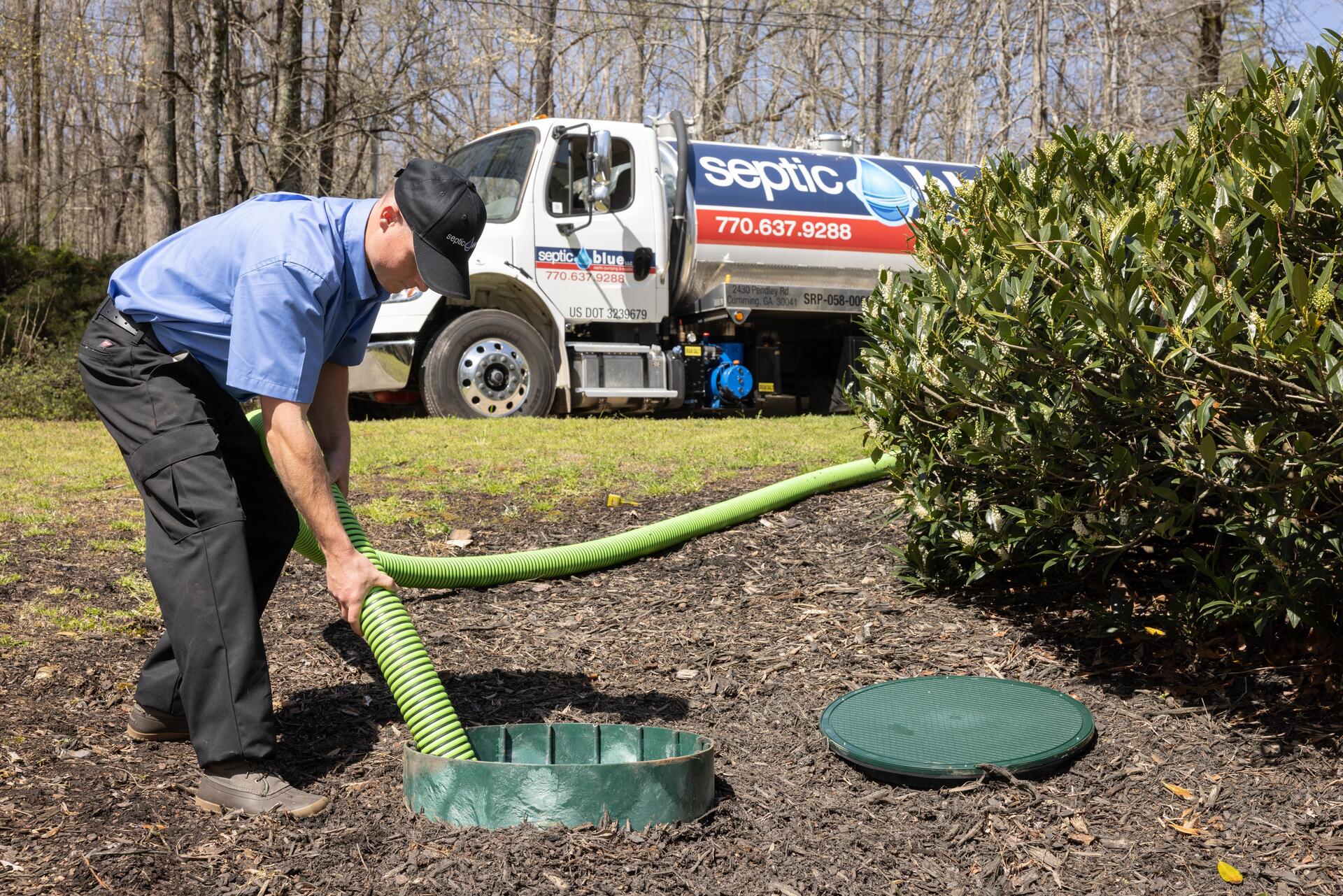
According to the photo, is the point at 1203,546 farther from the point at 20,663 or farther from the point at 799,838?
the point at 20,663

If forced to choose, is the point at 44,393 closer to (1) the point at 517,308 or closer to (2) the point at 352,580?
(1) the point at 517,308

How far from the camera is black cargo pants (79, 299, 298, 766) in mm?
2846

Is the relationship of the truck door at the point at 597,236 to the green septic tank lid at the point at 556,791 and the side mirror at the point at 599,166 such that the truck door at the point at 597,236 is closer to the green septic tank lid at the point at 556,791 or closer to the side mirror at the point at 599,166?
the side mirror at the point at 599,166

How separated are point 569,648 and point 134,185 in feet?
102

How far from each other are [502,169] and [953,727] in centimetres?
879

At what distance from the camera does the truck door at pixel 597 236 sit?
10844 mm

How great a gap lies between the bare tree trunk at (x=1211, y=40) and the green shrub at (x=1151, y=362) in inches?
689

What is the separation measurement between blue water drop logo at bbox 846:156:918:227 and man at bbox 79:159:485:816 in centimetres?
984

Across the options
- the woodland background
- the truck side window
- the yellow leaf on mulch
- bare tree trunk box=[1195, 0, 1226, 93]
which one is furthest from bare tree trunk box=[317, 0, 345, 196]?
the yellow leaf on mulch

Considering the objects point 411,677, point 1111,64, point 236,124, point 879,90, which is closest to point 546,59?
point 879,90

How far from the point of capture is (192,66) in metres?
18.1

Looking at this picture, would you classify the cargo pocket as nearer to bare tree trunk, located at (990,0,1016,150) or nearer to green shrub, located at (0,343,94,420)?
green shrub, located at (0,343,94,420)

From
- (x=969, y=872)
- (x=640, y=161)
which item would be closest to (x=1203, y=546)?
(x=969, y=872)

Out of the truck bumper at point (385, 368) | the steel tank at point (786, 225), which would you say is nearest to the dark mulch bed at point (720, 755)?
the truck bumper at point (385, 368)
